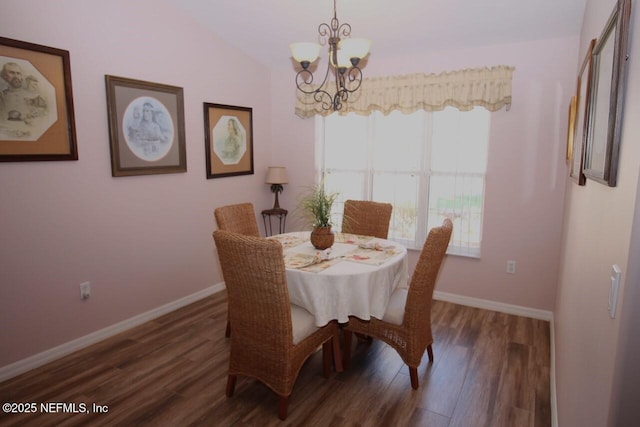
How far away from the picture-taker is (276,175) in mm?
4605

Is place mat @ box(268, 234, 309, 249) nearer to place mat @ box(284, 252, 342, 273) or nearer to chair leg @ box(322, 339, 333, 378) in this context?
place mat @ box(284, 252, 342, 273)

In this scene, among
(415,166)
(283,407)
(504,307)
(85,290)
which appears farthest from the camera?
(415,166)

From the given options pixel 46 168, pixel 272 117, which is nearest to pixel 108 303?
pixel 46 168

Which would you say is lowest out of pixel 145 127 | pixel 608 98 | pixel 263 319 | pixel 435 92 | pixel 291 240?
pixel 263 319

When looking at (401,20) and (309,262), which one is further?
(401,20)

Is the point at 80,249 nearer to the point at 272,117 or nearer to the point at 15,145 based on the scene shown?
the point at 15,145

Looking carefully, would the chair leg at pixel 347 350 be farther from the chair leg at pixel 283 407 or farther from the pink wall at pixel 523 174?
the pink wall at pixel 523 174

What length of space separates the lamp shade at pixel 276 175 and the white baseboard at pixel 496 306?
2090 mm

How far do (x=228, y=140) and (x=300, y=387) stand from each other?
2679 mm

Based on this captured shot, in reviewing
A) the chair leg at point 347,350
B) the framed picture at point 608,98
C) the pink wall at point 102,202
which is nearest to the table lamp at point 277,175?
the pink wall at point 102,202

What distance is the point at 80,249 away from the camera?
301 centimetres

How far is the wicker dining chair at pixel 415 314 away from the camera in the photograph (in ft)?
7.85

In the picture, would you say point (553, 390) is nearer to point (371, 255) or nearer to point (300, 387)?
point (371, 255)

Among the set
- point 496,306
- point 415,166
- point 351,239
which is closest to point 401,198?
point 415,166
